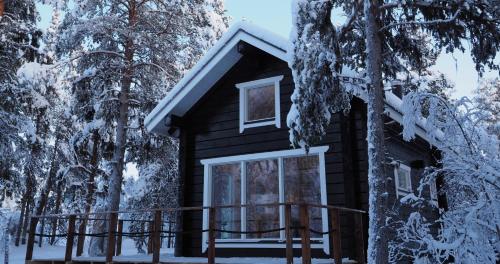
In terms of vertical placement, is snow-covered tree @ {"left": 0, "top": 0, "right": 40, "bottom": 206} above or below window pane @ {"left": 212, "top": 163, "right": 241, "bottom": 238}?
above

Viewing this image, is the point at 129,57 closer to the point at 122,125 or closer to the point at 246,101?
the point at 122,125

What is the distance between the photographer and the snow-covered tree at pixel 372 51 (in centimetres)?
682

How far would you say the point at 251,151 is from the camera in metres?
10.2

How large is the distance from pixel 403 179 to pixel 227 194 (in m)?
4.25

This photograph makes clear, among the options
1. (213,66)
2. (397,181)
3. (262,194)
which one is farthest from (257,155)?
(397,181)

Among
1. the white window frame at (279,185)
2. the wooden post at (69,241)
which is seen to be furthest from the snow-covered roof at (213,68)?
the wooden post at (69,241)

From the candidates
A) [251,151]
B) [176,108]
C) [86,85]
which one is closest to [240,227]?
[251,151]

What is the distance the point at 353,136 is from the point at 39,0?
37.9 ft

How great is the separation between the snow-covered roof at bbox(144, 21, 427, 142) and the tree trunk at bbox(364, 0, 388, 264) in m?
2.58

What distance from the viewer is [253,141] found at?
33.7ft

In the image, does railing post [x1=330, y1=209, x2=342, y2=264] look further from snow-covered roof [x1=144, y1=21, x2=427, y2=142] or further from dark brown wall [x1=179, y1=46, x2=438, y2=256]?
snow-covered roof [x1=144, y1=21, x2=427, y2=142]

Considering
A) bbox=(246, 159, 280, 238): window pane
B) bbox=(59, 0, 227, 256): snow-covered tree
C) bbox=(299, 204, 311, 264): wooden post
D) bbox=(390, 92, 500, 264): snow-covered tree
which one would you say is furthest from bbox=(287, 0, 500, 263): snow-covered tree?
bbox=(59, 0, 227, 256): snow-covered tree

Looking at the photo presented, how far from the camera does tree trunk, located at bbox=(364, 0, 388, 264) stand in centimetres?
664

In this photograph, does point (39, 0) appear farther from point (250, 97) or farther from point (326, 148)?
point (326, 148)
